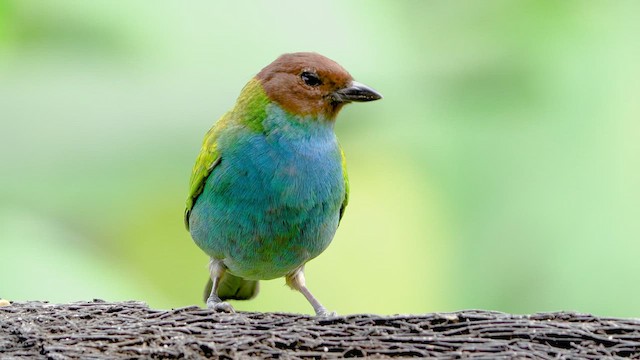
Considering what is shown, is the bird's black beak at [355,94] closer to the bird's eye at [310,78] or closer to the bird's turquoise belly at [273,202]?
the bird's eye at [310,78]

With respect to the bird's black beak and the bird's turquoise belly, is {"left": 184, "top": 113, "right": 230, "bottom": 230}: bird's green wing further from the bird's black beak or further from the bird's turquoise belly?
the bird's black beak

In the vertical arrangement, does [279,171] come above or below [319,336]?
above

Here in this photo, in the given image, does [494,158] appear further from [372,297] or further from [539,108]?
[372,297]

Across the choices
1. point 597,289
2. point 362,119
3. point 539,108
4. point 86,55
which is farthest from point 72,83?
point 597,289

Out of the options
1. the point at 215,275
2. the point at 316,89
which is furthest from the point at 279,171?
the point at 215,275

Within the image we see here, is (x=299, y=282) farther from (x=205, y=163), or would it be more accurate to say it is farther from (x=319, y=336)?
(x=319, y=336)

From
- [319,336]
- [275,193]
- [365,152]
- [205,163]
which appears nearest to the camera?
[319,336]

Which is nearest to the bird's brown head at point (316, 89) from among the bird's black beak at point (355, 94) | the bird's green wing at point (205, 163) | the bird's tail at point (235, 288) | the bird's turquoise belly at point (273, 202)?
the bird's black beak at point (355, 94)

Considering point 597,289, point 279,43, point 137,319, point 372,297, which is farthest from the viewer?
point 279,43
